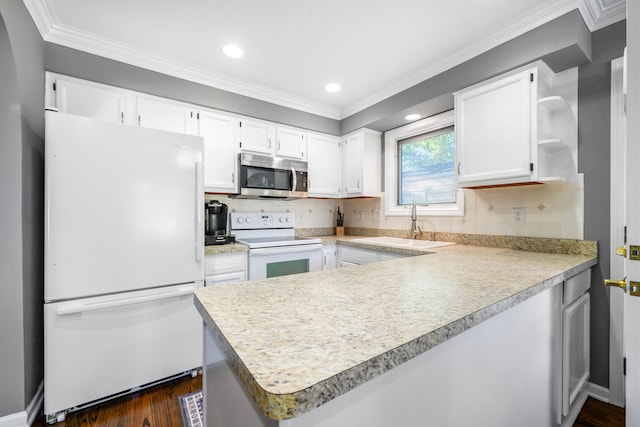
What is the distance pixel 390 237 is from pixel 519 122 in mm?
1654

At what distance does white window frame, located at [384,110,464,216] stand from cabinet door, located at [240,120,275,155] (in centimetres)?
136

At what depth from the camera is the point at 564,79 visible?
74.0 inches

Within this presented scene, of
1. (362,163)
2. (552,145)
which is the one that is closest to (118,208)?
(362,163)

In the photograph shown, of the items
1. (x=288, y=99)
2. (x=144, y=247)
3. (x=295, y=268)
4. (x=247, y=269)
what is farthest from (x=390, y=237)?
(x=144, y=247)

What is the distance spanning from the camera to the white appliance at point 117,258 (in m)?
1.51

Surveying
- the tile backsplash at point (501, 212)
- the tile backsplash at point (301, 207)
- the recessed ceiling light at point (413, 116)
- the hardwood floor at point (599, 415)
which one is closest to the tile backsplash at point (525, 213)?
the tile backsplash at point (501, 212)

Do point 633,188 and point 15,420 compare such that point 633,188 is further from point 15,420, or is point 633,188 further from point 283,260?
point 15,420

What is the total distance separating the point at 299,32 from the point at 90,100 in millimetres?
1602

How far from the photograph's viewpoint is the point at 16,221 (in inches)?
57.1

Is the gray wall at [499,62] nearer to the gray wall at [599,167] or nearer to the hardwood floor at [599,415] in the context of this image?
the gray wall at [599,167]

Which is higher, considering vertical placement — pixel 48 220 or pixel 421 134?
pixel 421 134

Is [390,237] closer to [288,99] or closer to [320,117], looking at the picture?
[320,117]

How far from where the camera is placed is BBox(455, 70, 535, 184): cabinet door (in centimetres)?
177

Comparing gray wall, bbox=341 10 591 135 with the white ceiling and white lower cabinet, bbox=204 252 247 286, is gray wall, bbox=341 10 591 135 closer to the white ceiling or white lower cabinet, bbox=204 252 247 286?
the white ceiling
